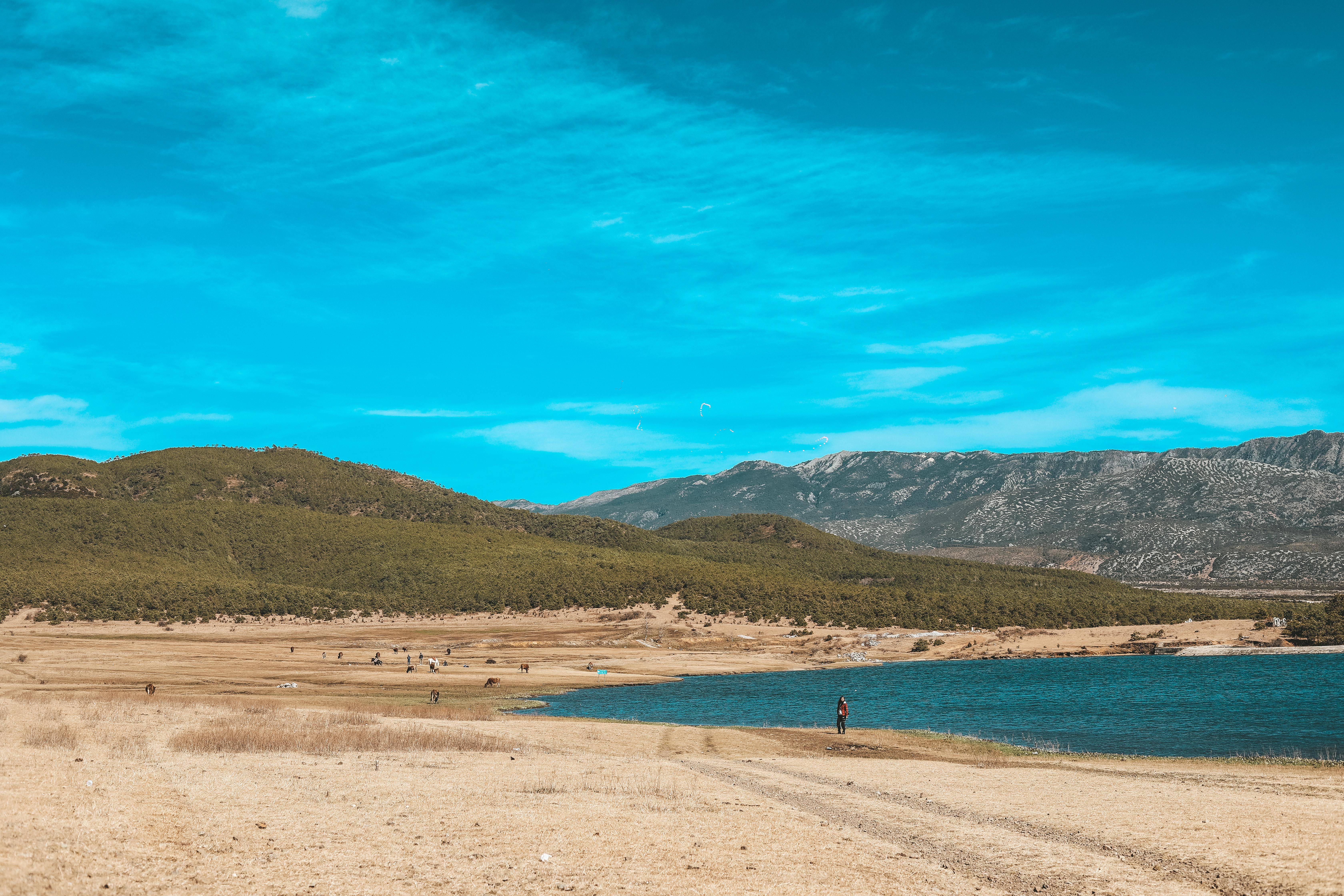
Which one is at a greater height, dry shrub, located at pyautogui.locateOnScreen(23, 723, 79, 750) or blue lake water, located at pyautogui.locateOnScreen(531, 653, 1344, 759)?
dry shrub, located at pyautogui.locateOnScreen(23, 723, 79, 750)

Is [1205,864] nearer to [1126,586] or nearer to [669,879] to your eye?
[669,879]

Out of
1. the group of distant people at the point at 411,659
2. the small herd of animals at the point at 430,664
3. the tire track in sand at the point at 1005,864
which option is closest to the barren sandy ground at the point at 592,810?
the tire track in sand at the point at 1005,864

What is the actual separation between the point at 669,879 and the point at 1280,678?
219 ft

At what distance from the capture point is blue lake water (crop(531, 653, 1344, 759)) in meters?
44.8

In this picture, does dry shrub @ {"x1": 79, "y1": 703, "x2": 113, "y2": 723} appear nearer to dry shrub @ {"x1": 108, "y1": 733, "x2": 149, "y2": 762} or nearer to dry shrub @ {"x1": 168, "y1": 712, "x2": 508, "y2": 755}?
dry shrub @ {"x1": 168, "y1": 712, "x2": 508, "y2": 755}

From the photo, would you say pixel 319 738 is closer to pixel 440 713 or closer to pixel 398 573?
pixel 440 713

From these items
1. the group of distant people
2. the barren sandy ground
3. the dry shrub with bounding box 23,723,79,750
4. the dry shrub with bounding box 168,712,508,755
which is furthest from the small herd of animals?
the dry shrub with bounding box 23,723,79,750

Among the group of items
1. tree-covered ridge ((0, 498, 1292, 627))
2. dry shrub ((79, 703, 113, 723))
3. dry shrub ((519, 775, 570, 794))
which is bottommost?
dry shrub ((79, 703, 113, 723))

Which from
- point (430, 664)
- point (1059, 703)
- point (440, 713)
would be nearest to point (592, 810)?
point (440, 713)

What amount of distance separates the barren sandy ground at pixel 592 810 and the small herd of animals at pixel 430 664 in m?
5.54

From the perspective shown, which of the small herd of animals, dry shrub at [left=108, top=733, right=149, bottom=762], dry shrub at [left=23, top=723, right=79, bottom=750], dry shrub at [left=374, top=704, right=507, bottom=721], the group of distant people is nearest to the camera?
dry shrub at [left=108, top=733, right=149, bottom=762]

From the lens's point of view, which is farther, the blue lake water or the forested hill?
the forested hill

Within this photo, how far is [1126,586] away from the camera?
7505 inches

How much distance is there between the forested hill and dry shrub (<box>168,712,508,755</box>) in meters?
81.6
